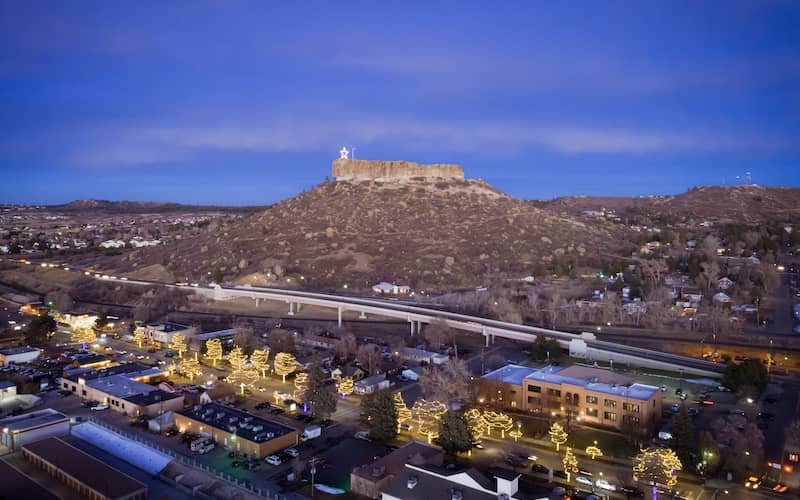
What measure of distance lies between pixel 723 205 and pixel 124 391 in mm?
138799

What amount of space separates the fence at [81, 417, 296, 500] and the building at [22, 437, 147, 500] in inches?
107

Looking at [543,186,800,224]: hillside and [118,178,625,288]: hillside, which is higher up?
[543,186,800,224]: hillside

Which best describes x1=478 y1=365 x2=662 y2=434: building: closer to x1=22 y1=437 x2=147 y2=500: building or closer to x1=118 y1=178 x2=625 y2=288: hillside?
x1=22 y1=437 x2=147 y2=500: building

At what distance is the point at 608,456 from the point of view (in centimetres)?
2597

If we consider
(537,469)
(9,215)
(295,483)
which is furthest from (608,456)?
(9,215)

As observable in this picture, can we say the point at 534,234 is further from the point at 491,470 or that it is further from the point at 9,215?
the point at 9,215

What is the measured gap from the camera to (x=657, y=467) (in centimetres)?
2225

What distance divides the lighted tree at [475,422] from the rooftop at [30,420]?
1980 cm

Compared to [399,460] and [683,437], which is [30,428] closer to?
[399,460]

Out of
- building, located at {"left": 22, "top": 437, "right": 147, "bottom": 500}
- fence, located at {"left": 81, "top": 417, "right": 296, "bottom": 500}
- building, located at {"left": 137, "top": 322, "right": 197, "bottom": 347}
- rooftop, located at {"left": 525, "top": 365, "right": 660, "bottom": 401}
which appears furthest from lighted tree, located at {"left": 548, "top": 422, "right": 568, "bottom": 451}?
building, located at {"left": 137, "top": 322, "right": 197, "bottom": 347}

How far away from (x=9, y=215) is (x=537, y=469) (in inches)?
8411

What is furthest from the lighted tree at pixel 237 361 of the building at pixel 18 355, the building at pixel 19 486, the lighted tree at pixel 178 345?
the building at pixel 18 355

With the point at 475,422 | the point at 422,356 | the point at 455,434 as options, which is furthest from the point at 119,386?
the point at 475,422

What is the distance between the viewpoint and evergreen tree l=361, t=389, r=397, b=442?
27.2 m
